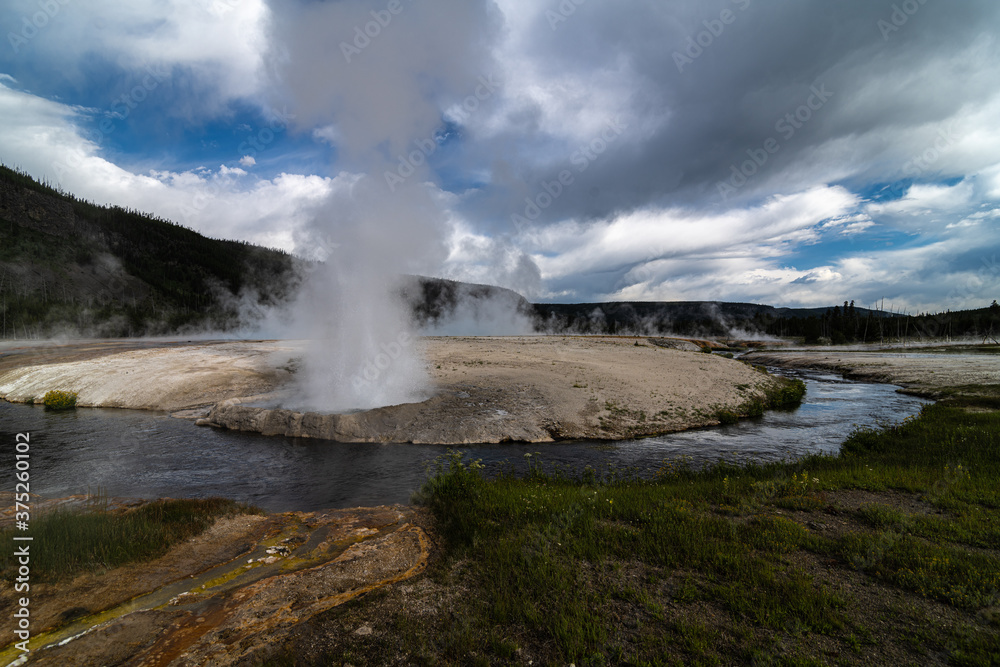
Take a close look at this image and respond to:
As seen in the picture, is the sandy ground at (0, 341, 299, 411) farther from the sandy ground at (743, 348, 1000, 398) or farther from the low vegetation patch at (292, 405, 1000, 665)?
the sandy ground at (743, 348, 1000, 398)

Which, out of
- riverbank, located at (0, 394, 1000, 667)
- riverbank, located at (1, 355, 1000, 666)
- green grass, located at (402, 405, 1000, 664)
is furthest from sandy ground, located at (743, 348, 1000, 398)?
riverbank, located at (1, 355, 1000, 666)

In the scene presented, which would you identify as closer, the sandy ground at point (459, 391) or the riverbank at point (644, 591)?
the riverbank at point (644, 591)

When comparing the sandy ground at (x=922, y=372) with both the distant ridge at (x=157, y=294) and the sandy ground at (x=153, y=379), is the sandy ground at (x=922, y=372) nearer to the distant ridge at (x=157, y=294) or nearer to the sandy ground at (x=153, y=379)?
the sandy ground at (x=153, y=379)

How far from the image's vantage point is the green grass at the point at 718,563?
208 inches

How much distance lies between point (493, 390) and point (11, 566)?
64.0 feet

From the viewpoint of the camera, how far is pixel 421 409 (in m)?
21.0

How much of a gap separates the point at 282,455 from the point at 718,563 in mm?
16133

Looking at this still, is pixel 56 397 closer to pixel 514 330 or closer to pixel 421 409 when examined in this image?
pixel 421 409

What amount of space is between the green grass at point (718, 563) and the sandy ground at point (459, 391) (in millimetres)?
8087

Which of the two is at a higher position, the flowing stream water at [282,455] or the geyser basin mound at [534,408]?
the geyser basin mound at [534,408]

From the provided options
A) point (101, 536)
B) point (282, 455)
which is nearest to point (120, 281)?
point (282, 455)

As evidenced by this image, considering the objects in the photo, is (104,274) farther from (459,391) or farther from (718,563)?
(718,563)

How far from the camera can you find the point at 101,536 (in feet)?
27.7

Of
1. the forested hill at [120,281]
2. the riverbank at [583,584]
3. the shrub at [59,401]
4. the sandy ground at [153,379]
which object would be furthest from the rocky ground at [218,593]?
the forested hill at [120,281]
